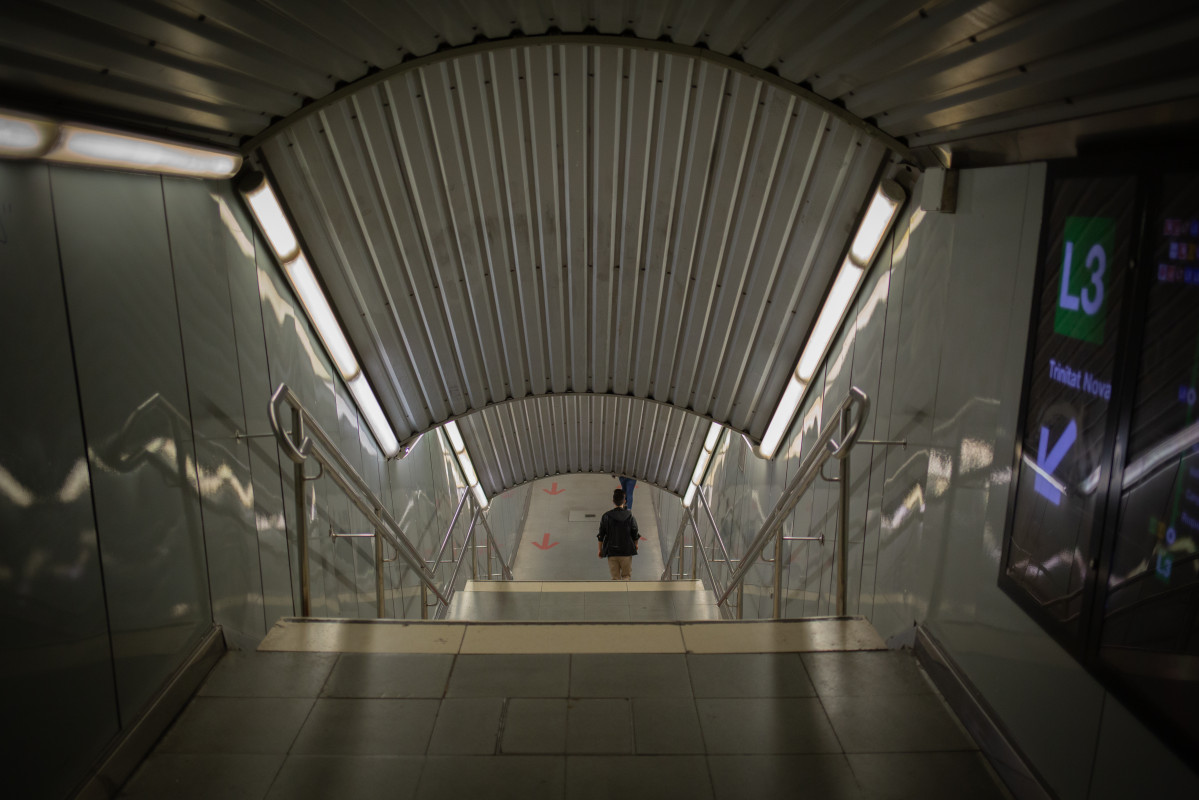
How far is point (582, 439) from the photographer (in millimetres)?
11875

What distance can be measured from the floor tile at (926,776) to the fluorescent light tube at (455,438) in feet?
25.7

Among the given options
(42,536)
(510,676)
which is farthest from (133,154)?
(510,676)

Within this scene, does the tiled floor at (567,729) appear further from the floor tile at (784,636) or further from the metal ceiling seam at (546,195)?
the metal ceiling seam at (546,195)

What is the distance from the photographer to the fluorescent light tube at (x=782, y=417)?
573 cm

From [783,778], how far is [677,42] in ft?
9.32

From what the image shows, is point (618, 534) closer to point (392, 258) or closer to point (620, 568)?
point (620, 568)

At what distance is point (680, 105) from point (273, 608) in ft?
10.1

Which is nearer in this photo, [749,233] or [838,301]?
[838,301]

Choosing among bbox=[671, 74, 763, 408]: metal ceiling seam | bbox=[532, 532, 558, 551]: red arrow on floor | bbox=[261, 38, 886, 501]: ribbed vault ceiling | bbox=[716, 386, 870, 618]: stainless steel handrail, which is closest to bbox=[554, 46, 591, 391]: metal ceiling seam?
bbox=[261, 38, 886, 501]: ribbed vault ceiling

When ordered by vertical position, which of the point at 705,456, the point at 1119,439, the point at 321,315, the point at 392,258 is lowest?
the point at 705,456

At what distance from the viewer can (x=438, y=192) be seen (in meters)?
4.93

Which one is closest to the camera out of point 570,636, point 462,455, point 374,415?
point 570,636

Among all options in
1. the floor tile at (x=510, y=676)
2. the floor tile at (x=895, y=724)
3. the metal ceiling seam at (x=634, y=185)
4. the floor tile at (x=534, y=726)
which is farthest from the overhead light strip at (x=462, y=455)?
the floor tile at (x=895, y=724)

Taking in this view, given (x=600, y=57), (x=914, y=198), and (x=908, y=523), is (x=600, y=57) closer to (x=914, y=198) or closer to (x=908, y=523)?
(x=914, y=198)
